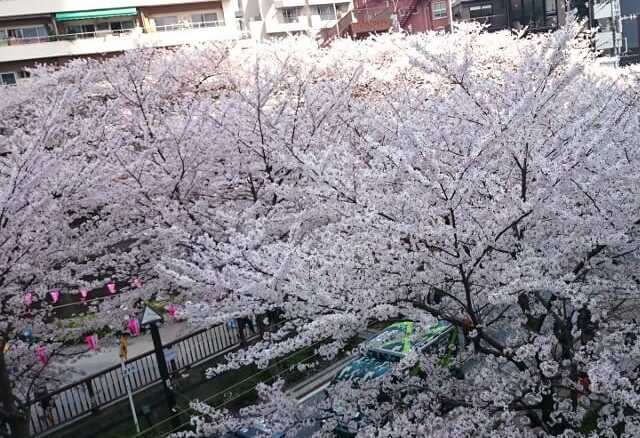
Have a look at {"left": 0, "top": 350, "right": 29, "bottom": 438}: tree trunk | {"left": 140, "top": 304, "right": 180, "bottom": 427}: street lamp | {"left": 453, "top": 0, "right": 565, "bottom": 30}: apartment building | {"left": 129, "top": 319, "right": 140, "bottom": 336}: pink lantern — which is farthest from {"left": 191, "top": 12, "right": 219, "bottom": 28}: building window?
{"left": 0, "top": 350, "right": 29, "bottom": 438}: tree trunk

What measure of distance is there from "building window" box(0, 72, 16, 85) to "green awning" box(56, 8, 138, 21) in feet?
11.7

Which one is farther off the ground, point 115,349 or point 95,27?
point 95,27

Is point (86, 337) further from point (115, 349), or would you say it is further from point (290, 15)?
point (290, 15)

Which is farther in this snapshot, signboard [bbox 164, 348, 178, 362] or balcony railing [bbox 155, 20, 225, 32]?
balcony railing [bbox 155, 20, 225, 32]

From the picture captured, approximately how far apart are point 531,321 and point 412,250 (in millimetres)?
1739

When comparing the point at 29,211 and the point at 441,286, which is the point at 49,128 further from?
the point at 441,286

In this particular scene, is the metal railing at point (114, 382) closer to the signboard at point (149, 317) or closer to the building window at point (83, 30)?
the signboard at point (149, 317)

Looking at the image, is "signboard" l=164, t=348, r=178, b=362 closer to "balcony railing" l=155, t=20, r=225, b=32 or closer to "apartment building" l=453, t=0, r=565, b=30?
"balcony railing" l=155, t=20, r=225, b=32

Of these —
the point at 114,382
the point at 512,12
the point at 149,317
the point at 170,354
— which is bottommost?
the point at 114,382

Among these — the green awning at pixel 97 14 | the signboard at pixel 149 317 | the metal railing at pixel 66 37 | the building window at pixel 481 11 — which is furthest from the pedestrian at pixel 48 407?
the building window at pixel 481 11

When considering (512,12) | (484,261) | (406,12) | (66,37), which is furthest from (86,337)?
(512,12)

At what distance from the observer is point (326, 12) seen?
126 feet

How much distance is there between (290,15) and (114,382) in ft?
109

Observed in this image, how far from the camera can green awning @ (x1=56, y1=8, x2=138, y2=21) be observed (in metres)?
25.9
